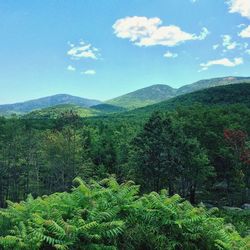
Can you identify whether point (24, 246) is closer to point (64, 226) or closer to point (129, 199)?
point (64, 226)

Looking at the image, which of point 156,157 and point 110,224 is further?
point 156,157

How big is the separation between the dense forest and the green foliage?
25 millimetres

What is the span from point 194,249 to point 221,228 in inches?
46.3

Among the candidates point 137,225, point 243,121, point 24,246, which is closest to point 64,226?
point 24,246

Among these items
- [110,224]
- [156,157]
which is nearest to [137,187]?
[110,224]

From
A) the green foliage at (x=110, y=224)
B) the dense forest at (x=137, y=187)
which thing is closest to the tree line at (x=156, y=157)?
the dense forest at (x=137, y=187)

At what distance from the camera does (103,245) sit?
9.27 m

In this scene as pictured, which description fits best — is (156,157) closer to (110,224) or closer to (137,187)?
(137,187)

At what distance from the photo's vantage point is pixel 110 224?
376 inches

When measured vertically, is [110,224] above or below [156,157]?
above

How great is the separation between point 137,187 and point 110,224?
2.40 metres

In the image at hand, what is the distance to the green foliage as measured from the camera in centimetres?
926

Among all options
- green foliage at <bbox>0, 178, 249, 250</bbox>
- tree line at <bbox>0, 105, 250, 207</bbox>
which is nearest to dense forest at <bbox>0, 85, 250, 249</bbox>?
green foliage at <bbox>0, 178, 249, 250</bbox>

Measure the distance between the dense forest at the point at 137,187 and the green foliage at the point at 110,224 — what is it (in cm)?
2
